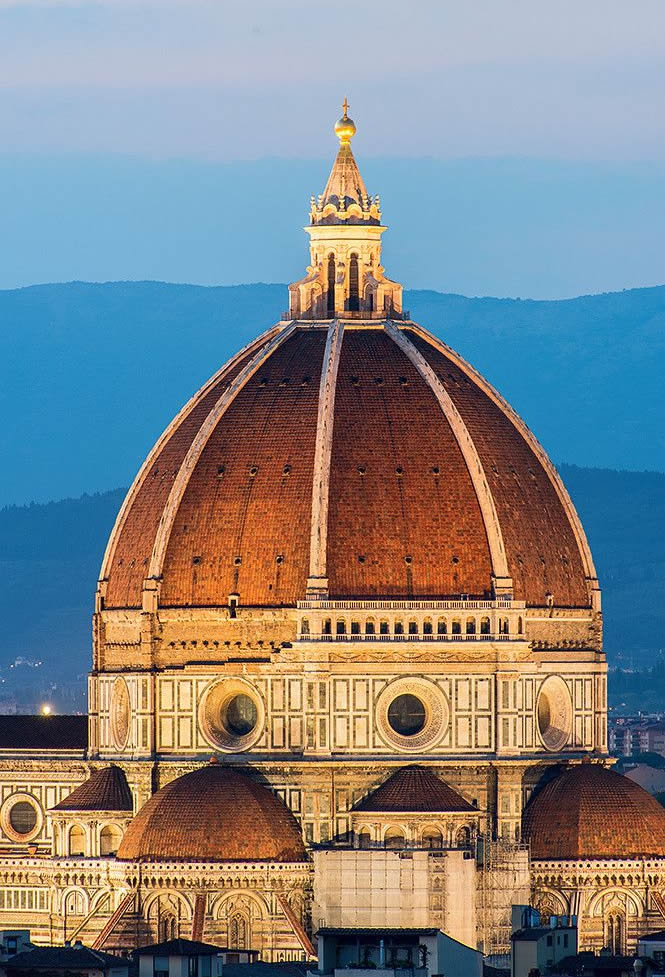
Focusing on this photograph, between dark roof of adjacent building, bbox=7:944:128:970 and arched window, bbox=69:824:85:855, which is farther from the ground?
arched window, bbox=69:824:85:855

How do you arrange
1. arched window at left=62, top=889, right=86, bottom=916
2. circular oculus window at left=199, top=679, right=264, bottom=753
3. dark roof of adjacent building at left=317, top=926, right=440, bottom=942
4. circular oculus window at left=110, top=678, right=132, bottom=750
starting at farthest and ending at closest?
circular oculus window at left=110, top=678, right=132, bottom=750, circular oculus window at left=199, top=679, right=264, bottom=753, arched window at left=62, top=889, right=86, bottom=916, dark roof of adjacent building at left=317, top=926, right=440, bottom=942

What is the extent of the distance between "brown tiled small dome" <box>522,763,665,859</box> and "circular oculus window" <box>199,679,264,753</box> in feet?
21.6

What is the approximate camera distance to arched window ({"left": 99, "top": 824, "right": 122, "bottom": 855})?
10119 cm

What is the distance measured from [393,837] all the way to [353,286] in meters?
15.4

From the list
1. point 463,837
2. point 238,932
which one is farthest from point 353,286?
point 238,932

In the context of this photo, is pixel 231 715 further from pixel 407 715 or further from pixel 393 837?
pixel 393 837

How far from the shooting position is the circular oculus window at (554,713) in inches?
4072

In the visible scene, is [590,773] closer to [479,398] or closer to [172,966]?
[479,398]

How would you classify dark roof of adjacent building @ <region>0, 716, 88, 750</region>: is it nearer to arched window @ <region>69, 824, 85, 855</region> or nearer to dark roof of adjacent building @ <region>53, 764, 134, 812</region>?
dark roof of adjacent building @ <region>53, 764, 134, 812</region>

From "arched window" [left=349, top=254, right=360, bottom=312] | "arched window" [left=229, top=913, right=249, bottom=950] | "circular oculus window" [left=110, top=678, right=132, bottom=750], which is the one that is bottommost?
"arched window" [left=229, top=913, right=249, bottom=950]

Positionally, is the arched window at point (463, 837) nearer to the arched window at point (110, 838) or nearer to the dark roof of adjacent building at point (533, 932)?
the dark roof of adjacent building at point (533, 932)

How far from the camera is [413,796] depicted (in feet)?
323

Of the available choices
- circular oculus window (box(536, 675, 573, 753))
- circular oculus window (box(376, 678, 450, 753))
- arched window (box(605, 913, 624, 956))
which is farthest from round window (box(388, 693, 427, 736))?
arched window (box(605, 913, 624, 956))

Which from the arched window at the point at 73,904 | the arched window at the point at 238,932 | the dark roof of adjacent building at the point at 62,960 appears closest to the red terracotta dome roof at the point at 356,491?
the arched window at the point at 73,904
